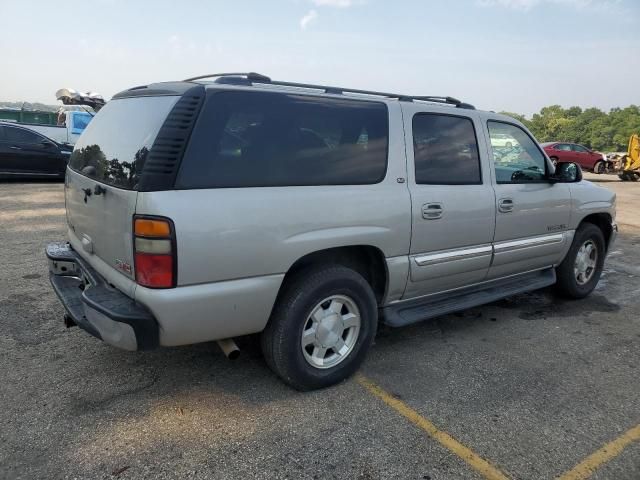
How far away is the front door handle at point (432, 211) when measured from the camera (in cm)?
338

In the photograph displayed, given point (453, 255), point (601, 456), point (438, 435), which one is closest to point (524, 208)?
point (453, 255)

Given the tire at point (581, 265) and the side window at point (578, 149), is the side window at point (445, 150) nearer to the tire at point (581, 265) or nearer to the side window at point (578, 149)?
the tire at point (581, 265)

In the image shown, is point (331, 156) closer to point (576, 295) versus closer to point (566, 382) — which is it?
point (566, 382)

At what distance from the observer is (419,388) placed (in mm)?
3176

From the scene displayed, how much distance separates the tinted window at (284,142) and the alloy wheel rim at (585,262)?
283cm

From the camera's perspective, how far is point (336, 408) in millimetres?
2926

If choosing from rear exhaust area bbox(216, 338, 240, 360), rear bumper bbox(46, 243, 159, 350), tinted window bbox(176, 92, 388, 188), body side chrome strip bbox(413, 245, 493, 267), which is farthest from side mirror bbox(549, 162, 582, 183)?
rear bumper bbox(46, 243, 159, 350)

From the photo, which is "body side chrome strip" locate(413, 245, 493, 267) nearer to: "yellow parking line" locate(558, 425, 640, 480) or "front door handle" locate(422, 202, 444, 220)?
"front door handle" locate(422, 202, 444, 220)

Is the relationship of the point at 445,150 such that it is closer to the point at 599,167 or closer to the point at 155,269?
the point at 155,269

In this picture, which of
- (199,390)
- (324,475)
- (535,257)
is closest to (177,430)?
(199,390)

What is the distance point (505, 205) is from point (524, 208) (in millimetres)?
290

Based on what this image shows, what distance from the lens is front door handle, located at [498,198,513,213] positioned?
3.91m

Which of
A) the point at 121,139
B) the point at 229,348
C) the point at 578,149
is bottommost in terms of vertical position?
the point at 229,348

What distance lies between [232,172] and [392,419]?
5.30 ft
